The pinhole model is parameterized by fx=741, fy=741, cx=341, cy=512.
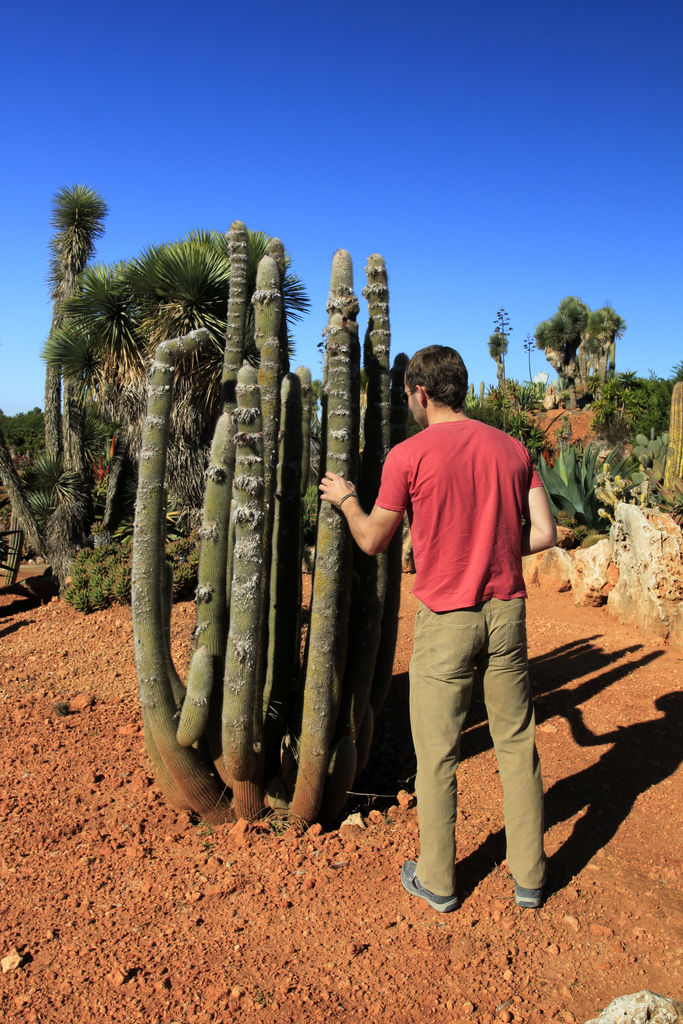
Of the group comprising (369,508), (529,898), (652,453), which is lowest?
(529,898)

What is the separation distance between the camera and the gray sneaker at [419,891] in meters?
2.57

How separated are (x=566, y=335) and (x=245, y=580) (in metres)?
40.9

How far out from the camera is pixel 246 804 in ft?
10.7

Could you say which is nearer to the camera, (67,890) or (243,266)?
(67,890)

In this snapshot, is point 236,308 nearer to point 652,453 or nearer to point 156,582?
point 156,582

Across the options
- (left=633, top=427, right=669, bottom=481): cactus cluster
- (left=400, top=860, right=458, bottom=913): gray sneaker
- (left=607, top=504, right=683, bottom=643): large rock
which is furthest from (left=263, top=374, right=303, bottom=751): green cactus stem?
(left=633, top=427, right=669, bottom=481): cactus cluster

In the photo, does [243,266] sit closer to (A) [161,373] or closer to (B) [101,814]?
(A) [161,373]

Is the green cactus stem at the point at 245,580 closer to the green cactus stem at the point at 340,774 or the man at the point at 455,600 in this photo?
the green cactus stem at the point at 340,774

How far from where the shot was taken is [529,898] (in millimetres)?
2576

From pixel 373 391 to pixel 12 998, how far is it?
2567 mm

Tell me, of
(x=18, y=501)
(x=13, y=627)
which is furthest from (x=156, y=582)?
(x=18, y=501)

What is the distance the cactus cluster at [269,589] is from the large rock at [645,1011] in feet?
4.97

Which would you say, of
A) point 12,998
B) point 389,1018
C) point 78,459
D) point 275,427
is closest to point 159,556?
point 275,427

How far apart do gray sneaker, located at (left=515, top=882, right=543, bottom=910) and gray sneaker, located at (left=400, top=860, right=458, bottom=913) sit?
0.73 feet
